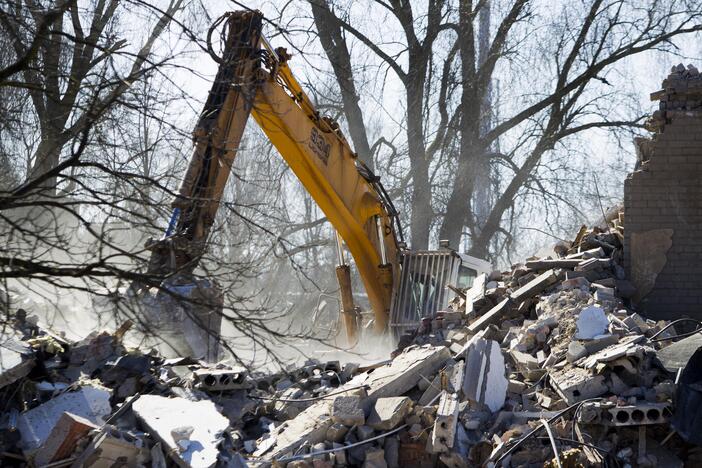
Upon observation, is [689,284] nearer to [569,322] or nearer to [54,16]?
[569,322]

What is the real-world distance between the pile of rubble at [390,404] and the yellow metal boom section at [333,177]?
2705mm

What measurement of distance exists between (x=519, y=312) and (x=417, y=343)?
52.5 inches

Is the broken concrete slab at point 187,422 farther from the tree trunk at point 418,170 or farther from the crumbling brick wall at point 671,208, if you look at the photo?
the tree trunk at point 418,170

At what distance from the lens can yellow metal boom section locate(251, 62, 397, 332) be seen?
11.5 meters

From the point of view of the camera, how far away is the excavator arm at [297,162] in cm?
871

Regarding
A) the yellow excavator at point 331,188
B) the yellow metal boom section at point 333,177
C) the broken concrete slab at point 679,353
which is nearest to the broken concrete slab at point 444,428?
the broken concrete slab at point 679,353

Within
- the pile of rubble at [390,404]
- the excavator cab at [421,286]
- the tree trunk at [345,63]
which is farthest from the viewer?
the tree trunk at [345,63]

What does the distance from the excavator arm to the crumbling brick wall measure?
11.5ft

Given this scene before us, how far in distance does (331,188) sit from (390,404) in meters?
4.33

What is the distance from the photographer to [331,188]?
12648 millimetres

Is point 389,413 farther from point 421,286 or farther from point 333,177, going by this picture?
point 421,286

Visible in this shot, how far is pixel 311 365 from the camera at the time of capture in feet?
36.9

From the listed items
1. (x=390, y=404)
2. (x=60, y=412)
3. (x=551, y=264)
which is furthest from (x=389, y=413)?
(x=551, y=264)

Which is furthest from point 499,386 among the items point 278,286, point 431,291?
point 278,286
